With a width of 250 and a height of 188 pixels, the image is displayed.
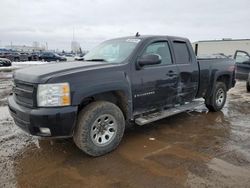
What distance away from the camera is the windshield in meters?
4.84

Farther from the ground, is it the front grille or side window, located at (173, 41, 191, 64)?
side window, located at (173, 41, 191, 64)

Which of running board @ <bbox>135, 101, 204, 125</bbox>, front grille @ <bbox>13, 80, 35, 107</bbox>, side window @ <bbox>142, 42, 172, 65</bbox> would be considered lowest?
running board @ <bbox>135, 101, 204, 125</bbox>

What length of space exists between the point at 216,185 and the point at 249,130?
2.74 m

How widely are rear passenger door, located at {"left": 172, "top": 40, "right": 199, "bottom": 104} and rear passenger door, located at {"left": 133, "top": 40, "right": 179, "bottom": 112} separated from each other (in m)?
0.20

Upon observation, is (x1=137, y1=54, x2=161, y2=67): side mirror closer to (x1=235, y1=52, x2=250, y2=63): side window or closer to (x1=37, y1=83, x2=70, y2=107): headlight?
(x1=37, y1=83, x2=70, y2=107): headlight

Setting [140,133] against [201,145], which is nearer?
[201,145]

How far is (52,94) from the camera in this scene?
12.1 feet

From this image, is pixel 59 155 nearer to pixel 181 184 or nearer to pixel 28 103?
pixel 28 103

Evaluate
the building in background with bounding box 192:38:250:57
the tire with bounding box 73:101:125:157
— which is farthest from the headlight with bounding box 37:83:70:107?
the building in background with bounding box 192:38:250:57

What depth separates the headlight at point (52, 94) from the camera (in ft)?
12.1

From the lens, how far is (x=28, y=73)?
408 cm

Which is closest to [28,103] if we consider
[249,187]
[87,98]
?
[87,98]

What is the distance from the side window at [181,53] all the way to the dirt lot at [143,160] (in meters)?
1.45

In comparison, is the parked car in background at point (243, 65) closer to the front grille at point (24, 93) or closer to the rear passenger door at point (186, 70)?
the rear passenger door at point (186, 70)
